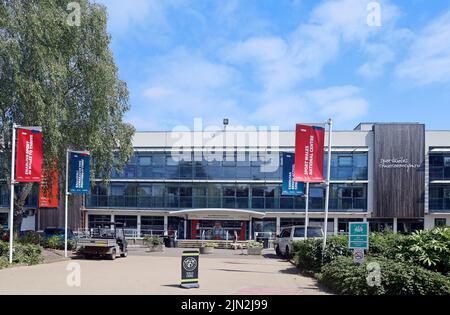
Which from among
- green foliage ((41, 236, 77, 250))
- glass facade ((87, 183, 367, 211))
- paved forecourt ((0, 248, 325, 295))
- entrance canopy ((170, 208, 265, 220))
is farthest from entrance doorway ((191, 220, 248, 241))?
paved forecourt ((0, 248, 325, 295))

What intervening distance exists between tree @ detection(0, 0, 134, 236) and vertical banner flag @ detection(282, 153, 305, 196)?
905 cm

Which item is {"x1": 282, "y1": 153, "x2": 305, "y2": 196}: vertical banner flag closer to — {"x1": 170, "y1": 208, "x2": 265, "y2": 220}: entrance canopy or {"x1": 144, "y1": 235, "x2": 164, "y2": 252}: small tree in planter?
{"x1": 144, "y1": 235, "x2": 164, "y2": 252}: small tree in planter

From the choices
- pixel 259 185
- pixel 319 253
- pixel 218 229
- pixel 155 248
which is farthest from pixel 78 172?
pixel 259 185

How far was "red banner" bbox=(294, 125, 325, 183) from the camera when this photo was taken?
19969 mm

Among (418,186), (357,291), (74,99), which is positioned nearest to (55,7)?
(74,99)

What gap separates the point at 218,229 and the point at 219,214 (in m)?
1.78

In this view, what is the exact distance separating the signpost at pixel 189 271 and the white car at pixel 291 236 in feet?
44.2

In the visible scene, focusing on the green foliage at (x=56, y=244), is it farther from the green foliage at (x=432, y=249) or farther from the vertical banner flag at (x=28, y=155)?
the green foliage at (x=432, y=249)

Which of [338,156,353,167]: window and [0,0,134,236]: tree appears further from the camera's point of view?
[338,156,353,167]: window

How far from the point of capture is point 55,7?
26.4 metres

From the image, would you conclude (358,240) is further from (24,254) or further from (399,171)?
(399,171)

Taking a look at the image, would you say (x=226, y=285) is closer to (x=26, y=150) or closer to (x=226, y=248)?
(x=26, y=150)

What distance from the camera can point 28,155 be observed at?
68.6ft

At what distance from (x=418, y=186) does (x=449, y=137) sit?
542 cm
